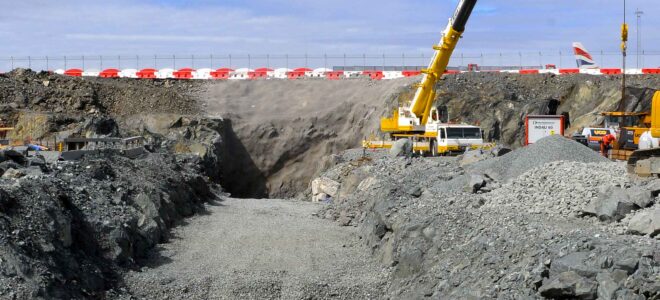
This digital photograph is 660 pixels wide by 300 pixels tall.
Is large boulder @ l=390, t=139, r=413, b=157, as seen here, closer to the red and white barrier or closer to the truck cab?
the truck cab

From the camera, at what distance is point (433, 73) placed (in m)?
40.3

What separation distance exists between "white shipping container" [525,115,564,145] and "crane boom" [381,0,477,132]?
484 centimetres

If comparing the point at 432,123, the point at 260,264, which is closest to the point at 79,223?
the point at 260,264

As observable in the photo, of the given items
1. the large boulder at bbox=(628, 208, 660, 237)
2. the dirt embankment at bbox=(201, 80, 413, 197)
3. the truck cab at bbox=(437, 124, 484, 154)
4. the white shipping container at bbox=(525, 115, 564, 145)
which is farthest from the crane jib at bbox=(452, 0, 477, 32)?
the large boulder at bbox=(628, 208, 660, 237)

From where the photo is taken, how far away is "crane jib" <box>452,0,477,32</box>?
3425 centimetres

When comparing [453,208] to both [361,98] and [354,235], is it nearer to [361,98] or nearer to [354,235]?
[354,235]

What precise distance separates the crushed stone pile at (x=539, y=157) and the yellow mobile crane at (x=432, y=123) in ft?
43.6

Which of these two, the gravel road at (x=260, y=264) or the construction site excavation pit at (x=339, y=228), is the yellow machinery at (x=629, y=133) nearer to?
the construction site excavation pit at (x=339, y=228)

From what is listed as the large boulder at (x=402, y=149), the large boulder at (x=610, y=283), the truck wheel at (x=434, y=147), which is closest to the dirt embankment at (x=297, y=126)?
the truck wheel at (x=434, y=147)

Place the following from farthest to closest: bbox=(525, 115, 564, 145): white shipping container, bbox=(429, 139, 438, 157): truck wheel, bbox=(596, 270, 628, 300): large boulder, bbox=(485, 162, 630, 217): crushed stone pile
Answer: bbox=(429, 139, 438, 157): truck wheel
bbox=(525, 115, 564, 145): white shipping container
bbox=(485, 162, 630, 217): crushed stone pile
bbox=(596, 270, 628, 300): large boulder

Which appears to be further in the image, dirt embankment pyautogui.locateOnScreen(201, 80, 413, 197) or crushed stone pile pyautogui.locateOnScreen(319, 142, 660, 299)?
dirt embankment pyautogui.locateOnScreen(201, 80, 413, 197)

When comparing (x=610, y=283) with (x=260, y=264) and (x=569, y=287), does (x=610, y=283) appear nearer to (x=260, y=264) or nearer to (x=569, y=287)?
(x=569, y=287)

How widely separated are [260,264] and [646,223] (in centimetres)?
1073

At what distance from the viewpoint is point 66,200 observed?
19609mm
